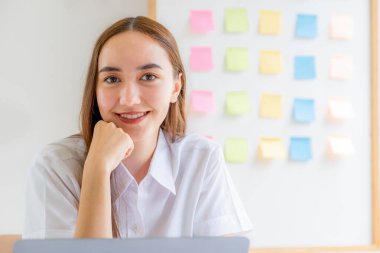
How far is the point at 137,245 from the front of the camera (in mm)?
708

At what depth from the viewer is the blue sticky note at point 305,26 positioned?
7.46 feet

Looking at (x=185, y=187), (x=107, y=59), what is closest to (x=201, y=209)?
(x=185, y=187)

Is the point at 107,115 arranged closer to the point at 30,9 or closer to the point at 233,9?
the point at 233,9

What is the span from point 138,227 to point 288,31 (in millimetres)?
1170

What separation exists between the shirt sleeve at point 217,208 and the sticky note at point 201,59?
0.68 metres

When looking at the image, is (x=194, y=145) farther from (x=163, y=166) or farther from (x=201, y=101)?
(x=201, y=101)

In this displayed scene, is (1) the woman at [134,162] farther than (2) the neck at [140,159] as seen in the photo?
No

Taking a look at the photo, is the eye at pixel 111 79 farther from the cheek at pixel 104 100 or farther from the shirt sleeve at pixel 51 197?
the shirt sleeve at pixel 51 197

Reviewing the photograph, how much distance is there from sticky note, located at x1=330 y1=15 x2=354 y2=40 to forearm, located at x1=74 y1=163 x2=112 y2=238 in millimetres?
1333

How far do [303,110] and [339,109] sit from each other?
15cm

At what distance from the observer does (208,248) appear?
72 cm

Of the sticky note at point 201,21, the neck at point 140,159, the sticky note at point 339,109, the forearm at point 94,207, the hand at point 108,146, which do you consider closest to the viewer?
the forearm at point 94,207

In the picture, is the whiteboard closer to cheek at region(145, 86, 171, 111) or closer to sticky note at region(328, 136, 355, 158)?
sticky note at region(328, 136, 355, 158)

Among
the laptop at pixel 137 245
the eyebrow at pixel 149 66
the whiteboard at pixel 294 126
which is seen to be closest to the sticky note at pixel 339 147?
the whiteboard at pixel 294 126
